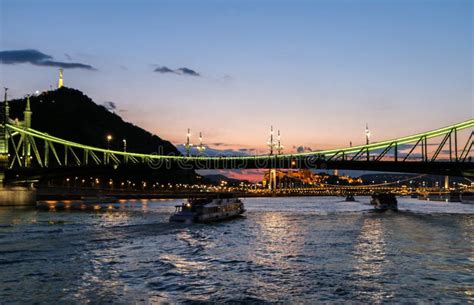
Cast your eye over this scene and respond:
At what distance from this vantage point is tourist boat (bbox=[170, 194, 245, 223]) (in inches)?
2282

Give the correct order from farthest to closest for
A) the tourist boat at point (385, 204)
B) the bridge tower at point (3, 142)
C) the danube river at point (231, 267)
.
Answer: the tourist boat at point (385, 204), the bridge tower at point (3, 142), the danube river at point (231, 267)

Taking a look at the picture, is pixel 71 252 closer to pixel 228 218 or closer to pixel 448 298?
pixel 448 298

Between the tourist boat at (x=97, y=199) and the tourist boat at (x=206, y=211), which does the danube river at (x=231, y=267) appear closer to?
the tourist boat at (x=206, y=211)

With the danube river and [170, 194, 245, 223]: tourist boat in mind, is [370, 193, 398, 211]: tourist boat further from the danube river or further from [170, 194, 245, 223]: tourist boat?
the danube river

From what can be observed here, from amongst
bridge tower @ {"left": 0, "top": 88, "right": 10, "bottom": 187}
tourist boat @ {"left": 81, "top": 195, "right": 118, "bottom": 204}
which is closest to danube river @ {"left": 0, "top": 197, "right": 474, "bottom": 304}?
bridge tower @ {"left": 0, "top": 88, "right": 10, "bottom": 187}

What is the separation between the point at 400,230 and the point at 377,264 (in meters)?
23.1

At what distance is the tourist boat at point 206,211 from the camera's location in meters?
58.0

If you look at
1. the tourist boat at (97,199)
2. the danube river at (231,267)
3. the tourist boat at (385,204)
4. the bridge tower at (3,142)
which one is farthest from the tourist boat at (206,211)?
the tourist boat at (97,199)

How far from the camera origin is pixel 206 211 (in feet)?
196

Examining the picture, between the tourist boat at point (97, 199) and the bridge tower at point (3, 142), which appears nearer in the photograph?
the bridge tower at point (3, 142)

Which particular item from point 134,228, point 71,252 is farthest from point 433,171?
point 71,252

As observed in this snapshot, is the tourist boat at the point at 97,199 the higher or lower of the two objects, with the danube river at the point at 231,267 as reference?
lower

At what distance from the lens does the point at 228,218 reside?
67500mm

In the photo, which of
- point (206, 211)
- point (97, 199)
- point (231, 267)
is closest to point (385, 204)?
point (206, 211)
